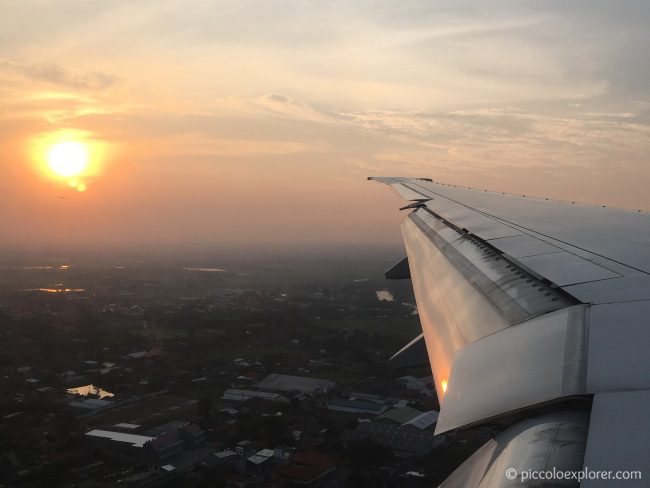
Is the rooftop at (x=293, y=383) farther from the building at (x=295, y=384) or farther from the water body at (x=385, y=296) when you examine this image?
the water body at (x=385, y=296)

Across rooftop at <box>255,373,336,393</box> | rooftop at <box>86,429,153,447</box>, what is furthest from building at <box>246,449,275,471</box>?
rooftop at <box>255,373,336,393</box>

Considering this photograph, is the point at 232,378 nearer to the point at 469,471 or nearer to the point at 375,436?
the point at 375,436

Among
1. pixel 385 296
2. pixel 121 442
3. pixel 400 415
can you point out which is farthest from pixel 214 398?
pixel 385 296

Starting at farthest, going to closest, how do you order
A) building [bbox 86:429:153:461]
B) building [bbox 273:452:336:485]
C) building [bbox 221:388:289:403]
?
building [bbox 221:388:289:403], building [bbox 86:429:153:461], building [bbox 273:452:336:485]

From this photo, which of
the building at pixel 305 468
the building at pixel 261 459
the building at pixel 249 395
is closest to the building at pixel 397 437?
the building at pixel 305 468

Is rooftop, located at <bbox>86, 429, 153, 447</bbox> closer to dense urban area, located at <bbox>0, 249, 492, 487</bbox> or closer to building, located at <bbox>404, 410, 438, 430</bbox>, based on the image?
dense urban area, located at <bbox>0, 249, 492, 487</bbox>

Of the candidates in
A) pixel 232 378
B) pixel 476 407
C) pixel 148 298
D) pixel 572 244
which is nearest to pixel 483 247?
pixel 572 244
